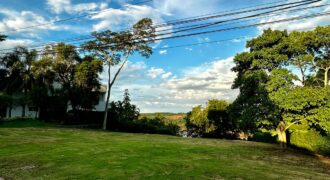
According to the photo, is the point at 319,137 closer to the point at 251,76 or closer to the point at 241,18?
the point at 251,76

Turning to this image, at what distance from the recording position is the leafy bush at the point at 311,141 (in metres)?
20.1

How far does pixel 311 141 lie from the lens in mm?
21906

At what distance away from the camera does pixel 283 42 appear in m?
23.5

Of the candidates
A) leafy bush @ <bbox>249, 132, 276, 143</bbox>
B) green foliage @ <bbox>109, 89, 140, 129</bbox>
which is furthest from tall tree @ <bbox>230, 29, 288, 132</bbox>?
green foliage @ <bbox>109, 89, 140, 129</bbox>

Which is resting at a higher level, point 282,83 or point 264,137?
point 282,83

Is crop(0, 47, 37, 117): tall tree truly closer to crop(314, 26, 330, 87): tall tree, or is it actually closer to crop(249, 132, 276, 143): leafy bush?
crop(249, 132, 276, 143): leafy bush

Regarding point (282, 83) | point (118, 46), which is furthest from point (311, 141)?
point (118, 46)

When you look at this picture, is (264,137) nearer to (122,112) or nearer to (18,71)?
(122,112)

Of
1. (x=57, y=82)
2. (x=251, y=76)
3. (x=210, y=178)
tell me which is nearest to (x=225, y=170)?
(x=210, y=178)

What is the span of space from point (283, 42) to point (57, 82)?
93.9 ft

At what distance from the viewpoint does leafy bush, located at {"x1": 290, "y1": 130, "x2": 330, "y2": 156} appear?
65.9 feet

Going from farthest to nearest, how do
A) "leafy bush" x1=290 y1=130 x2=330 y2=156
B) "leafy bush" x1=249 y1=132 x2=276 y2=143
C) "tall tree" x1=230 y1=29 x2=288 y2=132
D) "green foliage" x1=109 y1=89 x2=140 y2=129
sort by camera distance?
"green foliage" x1=109 y1=89 x2=140 y2=129 → "leafy bush" x1=249 y1=132 x2=276 y2=143 → "tall tree" x1=230 y1=29 x2=288 y2=132 → "leafy bush" x1=290 y1=130 x2=330 y2=156

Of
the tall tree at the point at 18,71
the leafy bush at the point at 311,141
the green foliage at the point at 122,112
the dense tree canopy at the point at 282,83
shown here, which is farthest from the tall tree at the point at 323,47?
the tall tree at the point at 18,71

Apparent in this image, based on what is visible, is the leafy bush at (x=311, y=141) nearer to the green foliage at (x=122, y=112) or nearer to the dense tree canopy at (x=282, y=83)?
the dense tree canopy at (x=282, y=83)
